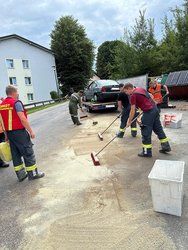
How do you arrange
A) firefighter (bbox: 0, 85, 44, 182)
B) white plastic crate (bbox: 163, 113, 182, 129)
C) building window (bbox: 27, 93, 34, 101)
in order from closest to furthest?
firefighter (bbox: 0, 85, 44, 182) → white plastic crate (bbox: 163, 113, 182, 129) → building window (bbox: 27, 93, 34, 101)

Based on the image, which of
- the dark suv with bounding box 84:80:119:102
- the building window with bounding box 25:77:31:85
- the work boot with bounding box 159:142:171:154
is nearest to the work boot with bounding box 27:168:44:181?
the work boot with bounding box 159:142:171:154

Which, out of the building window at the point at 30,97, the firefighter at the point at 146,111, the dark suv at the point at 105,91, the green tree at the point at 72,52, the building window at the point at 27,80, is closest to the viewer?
the firefighter at the point at 146,111

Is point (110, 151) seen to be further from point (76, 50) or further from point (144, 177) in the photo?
point (76, 50)

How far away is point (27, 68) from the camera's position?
35.2 meters

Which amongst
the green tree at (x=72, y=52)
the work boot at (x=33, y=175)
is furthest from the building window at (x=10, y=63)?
the work boot at (x=33, y=175)

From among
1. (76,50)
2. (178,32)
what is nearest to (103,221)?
(178,32)

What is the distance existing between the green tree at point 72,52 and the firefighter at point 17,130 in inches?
1498

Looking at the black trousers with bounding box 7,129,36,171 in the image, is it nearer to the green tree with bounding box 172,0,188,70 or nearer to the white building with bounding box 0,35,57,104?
the green tree with bounding box 172,0,188,70

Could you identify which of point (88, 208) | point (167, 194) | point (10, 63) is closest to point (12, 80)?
point (10, 63)

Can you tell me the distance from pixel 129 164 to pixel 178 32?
18.1m

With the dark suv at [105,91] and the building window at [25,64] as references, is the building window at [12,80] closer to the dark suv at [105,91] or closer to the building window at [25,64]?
the building window at [25,64]

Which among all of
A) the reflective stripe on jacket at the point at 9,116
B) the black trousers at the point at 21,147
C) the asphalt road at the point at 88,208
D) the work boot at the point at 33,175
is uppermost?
the reflective stripe on jacket at the point at 9,116

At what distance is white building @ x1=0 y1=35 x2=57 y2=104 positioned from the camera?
32.0 meters

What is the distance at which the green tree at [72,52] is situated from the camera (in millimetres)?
41156
